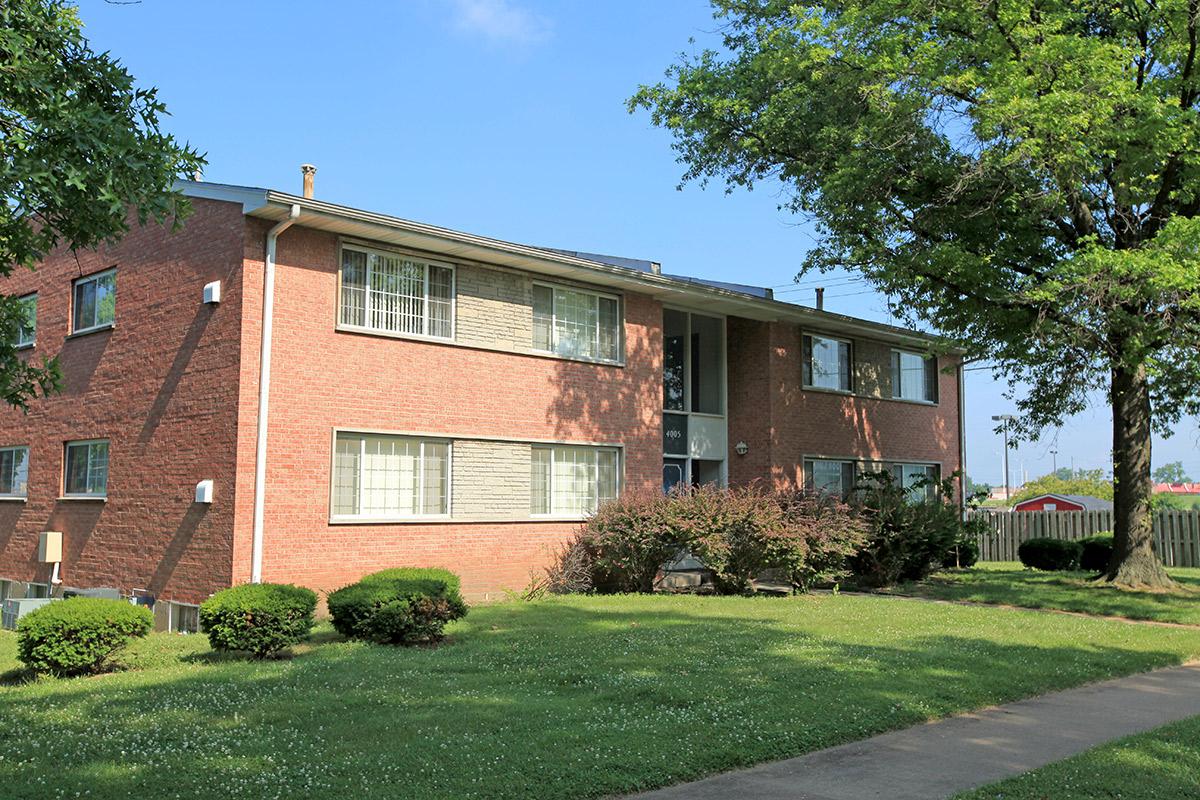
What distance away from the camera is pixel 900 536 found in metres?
20.0

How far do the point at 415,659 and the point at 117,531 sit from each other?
27.8 feet

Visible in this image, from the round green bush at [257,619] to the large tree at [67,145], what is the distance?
4.39m

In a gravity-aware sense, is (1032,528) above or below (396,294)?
below

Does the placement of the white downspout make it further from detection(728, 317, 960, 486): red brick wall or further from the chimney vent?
detection(728, 317, 960, 486): red brick wall

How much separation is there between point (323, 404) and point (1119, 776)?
11.8m

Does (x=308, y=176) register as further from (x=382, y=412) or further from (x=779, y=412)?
(x=779, y=412)

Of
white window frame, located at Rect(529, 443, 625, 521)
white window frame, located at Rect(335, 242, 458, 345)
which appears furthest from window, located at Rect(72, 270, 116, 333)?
white window frame, located at Rect(529, 443, 625, 521)

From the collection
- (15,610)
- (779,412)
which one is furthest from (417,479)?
(779,412)

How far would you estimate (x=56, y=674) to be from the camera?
10703mm

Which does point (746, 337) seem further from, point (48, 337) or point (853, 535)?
point (48, 337)

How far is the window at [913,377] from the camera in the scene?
26797mm

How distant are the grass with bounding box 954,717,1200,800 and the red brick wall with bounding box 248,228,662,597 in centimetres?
1082

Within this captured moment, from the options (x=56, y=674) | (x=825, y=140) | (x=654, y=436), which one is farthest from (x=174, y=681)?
(x=825, y=140)

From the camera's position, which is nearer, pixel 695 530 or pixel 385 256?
pixel 385 256
